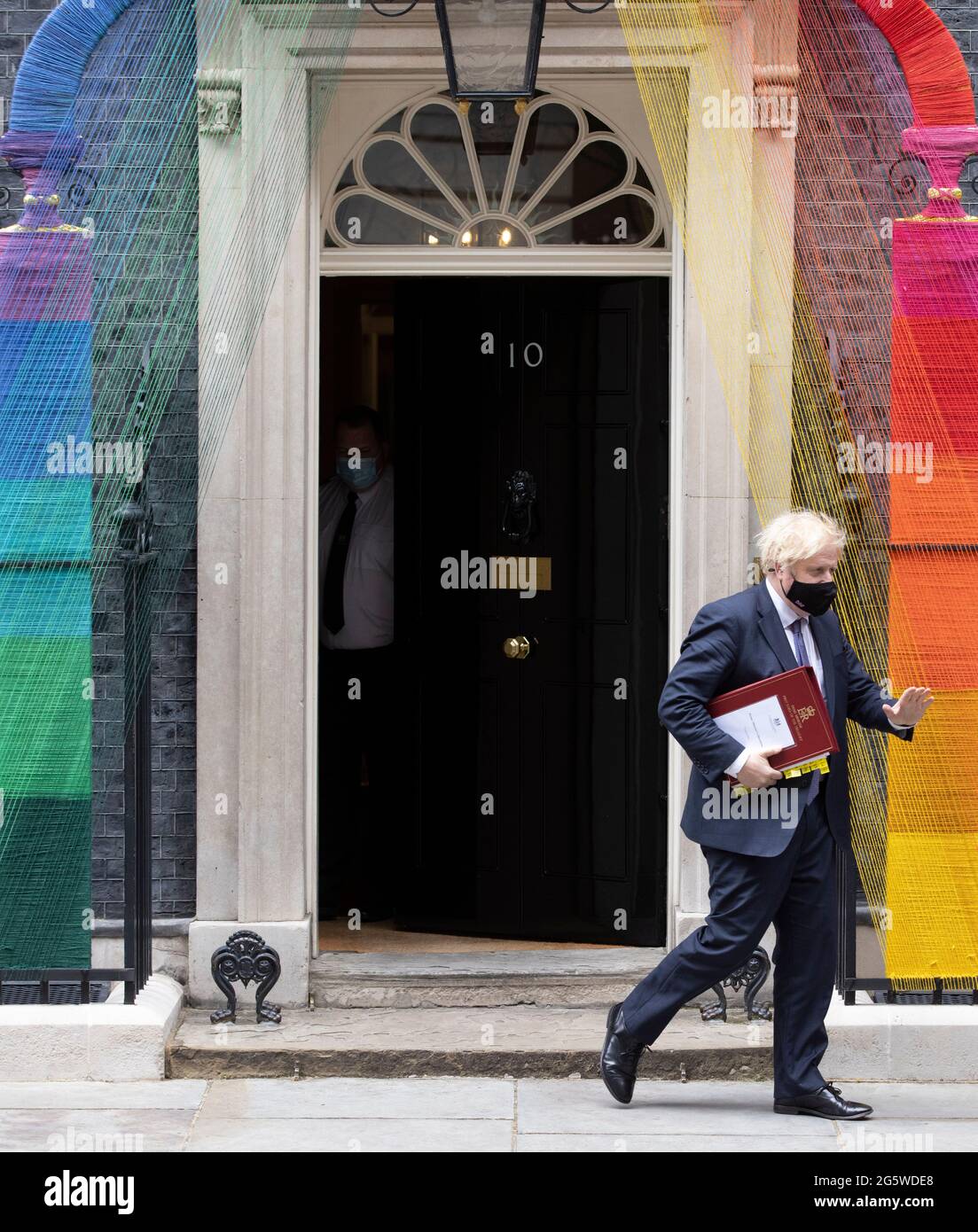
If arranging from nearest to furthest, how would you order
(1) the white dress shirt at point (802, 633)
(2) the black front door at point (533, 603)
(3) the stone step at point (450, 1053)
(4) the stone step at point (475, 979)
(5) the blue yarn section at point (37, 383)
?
(1) the white dress shirt at point (802, 633) < (3) the stone step at point (450, 1053) < (5) the blue yarn section at point (37, 383) < (4) the stone step at point (475, 979) < (2) the black front door at point (533, 603)

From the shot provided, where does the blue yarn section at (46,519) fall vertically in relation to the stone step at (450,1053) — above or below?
above

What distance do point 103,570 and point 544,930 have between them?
233cm

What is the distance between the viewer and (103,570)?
241 inches

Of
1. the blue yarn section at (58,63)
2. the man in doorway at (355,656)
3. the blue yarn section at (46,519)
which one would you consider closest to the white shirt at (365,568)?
the man in doorway at (355,656)

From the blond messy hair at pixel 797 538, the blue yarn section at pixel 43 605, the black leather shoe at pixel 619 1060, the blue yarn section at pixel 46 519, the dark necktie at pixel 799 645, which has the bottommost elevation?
the black leather shoe at pixel 619 1060

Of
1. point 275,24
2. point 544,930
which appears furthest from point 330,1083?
point 275,24

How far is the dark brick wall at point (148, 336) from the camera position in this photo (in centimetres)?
600

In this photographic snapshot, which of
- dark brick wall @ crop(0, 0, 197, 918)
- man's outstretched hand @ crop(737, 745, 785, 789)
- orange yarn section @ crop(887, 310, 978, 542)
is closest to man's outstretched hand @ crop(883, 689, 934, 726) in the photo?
man's outstretched hand @ crop(737, 745, 785, 789)

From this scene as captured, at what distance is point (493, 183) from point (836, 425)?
5.55 feet

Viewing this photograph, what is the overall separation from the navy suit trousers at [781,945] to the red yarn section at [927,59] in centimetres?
251

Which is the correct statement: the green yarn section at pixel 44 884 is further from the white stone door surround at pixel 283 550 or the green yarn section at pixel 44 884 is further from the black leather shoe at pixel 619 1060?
the black leather shoe at pixel 619 1060

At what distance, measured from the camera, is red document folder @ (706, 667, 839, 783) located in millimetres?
5086

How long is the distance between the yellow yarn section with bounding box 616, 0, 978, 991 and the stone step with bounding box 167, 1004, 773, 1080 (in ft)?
2.15

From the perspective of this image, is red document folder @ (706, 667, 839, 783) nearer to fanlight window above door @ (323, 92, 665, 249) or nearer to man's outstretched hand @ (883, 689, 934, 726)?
man's outstretched hand @ (883, 689, 934, 726)
